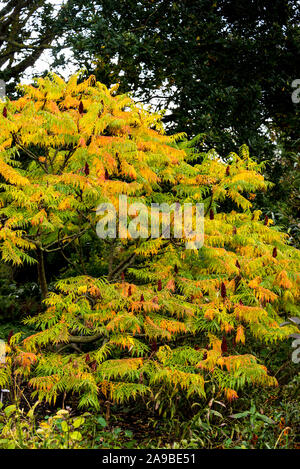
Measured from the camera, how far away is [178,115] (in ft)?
27.7

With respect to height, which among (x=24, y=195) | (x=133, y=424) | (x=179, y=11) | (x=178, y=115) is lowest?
(x=133, y=424)

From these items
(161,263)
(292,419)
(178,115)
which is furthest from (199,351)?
(178,115)

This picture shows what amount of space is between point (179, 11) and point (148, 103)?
1.56 m

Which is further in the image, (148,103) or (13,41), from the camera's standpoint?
(13,41)

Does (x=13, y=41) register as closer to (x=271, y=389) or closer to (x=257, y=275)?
(x=257, y=275)

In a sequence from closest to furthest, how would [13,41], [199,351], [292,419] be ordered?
1. [292,419]
2. [199,351]
3. [13,41]
